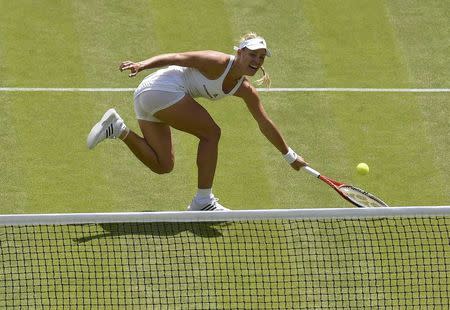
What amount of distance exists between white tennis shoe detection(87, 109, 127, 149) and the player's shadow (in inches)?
35.7

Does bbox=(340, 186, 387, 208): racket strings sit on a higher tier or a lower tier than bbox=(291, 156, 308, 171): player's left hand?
lower

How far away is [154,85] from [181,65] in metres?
0.46

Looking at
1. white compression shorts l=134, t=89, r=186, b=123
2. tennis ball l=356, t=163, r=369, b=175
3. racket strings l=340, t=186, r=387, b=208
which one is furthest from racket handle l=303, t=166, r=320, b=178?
white compression shorts l=134, t=89, r=186, b=123

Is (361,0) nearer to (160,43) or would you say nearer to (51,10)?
(160,43)

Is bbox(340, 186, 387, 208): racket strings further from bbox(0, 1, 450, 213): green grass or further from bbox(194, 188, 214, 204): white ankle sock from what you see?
bbox(194, 188, 214, 204): white ankle sock

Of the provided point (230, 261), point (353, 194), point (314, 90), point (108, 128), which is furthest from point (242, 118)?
point (230, 261)

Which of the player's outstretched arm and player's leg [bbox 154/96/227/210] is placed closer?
player's leg [bbox 154/96/227/210]

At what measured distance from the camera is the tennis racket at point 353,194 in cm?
1393

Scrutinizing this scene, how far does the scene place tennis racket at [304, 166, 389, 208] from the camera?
1393 cm

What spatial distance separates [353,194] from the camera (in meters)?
14.1

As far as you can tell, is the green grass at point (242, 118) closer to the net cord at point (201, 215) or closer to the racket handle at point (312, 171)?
the racket handle at point (312, 171)

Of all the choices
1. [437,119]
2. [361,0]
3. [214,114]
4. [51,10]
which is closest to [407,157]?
[437,119]

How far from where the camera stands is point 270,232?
1349 centimetres

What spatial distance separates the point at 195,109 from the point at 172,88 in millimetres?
307
